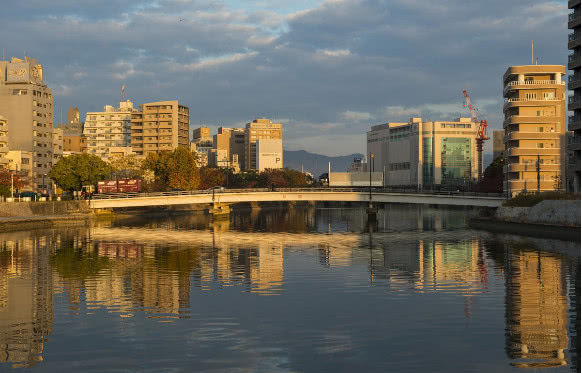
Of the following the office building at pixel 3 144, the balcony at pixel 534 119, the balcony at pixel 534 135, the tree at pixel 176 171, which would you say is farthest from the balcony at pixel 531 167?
the office building at pixel 3 144

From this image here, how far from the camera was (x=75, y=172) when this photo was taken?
146750 millimetres

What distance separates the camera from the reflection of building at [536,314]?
26.4 meters

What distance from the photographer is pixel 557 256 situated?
62656mm

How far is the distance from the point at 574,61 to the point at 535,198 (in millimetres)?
24257

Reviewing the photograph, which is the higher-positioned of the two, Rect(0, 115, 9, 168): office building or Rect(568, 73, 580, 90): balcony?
Rect(568, 73, 580, 90): balcony

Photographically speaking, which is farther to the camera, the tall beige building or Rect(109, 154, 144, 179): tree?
Rect(109, 154, 144, 179): tree

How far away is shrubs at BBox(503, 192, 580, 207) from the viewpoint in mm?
87812

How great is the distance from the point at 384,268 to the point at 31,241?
1829 inches

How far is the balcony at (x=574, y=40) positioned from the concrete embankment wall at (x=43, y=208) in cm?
8596

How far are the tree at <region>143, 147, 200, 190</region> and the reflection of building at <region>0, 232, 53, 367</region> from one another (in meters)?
103

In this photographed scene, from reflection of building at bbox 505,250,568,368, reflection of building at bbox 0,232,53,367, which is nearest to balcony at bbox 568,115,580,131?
reflection of building at bbox 505,250,568,368

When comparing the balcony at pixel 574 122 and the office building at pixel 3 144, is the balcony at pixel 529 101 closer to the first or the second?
the balcony at pixel 574 122

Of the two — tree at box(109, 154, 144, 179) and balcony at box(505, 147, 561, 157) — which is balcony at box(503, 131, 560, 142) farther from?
tree at box(109, 154, 144, 179)

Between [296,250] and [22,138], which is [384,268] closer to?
[296,250]
